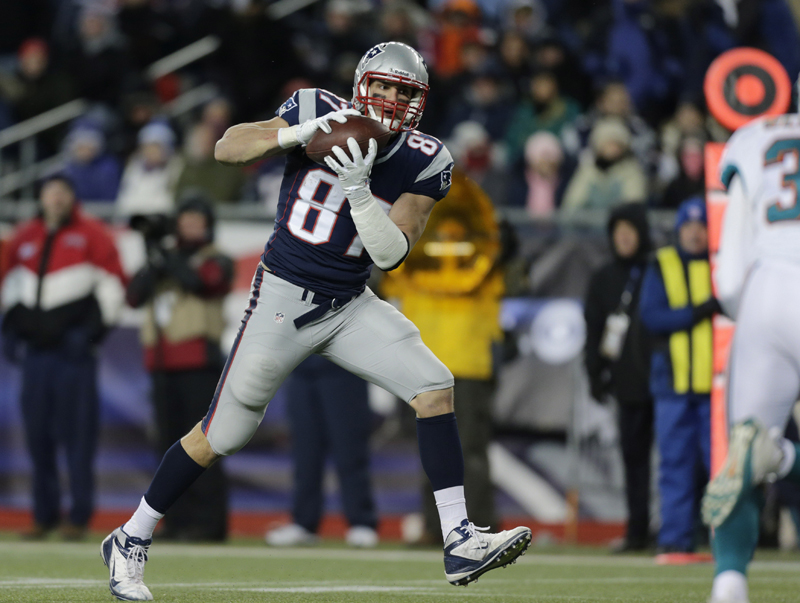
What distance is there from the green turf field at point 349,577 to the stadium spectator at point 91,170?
11.6 ft

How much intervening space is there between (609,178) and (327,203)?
5286mm

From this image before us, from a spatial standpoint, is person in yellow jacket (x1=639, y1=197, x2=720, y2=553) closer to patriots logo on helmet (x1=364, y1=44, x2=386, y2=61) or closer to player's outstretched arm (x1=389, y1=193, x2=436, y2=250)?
player's outstretched arm (x1=389, y1=193, x2=436, y2=250)

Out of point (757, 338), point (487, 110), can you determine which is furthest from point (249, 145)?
point (487, 110)

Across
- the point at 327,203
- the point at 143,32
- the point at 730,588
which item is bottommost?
the point at 730,588

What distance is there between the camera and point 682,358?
771 cm

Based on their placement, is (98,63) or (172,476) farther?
(98,63)

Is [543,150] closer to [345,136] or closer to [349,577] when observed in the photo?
[349,577]

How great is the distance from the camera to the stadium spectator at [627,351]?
8.14 m

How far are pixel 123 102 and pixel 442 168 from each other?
779cm

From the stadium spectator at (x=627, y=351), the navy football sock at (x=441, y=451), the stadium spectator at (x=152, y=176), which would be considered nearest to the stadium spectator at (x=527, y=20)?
the stadium spectator at (x=152, y=176)

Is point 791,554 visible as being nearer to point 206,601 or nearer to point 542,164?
point 542,164

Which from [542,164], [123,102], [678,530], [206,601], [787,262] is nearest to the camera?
[787,262]

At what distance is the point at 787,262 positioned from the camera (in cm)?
392

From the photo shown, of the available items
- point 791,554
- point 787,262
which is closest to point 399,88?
point 787,262
